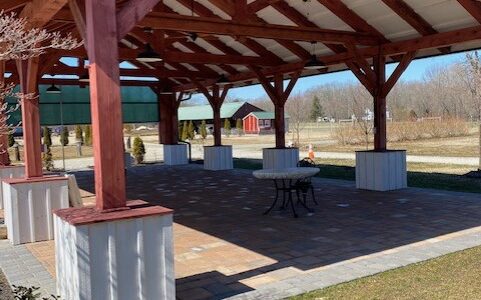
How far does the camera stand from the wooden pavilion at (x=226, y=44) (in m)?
3.66

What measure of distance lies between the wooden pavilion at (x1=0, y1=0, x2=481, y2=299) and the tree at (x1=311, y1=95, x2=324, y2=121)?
48772 millimetres

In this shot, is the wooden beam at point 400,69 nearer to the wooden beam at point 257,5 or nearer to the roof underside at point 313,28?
the roof underside at point 313,28

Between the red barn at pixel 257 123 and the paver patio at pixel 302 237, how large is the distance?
1726 inches

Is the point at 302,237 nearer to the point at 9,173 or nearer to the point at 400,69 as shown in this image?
the point at 400,69

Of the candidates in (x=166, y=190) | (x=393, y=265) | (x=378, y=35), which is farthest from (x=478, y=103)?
(x=393, y=265)

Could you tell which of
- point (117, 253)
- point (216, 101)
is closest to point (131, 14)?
point (117, 253)

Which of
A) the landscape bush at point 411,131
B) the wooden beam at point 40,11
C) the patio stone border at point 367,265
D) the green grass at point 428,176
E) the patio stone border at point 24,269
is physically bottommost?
the patio stone border at point 24,269

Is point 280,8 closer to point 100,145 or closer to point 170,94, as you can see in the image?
point 100,145

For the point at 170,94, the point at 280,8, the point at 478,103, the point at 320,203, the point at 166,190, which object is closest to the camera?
the point at 320,203

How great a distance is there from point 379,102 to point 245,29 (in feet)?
12.3

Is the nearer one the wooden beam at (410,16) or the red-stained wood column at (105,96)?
the red-stained wood column at (105,96)

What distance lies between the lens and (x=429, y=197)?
359 inches

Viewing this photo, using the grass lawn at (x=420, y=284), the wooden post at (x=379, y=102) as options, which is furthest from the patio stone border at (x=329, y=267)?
the wooden post at (x=379, y=102)

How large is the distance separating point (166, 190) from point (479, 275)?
8232 mm
